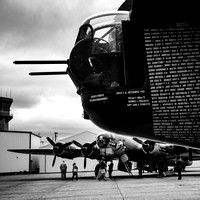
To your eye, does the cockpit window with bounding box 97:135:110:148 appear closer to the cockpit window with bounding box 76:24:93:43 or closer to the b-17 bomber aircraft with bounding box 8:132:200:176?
the b-17 bomber aircraft with bounding box 8:132:200:176

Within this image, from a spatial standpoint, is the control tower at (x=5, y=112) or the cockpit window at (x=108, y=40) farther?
the control tower at (x=5, y=112)

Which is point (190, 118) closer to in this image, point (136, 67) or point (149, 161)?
point (136, 67)

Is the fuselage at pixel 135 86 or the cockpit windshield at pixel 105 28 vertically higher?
the cockpit windshield at pixel 105 28

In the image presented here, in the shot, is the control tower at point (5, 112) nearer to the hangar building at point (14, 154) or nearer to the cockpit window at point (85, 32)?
the hangar building at point (14, 154)

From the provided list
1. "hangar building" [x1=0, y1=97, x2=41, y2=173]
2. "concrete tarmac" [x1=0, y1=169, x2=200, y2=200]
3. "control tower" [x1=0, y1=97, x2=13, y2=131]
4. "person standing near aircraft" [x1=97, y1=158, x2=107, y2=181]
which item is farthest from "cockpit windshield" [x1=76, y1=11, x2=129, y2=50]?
"control tower" [x1=0, y1=97, x2=13, y2=131]

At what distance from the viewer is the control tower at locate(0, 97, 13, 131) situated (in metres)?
61.2

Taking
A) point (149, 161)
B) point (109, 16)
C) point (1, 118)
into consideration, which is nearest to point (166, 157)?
point (149, 161)

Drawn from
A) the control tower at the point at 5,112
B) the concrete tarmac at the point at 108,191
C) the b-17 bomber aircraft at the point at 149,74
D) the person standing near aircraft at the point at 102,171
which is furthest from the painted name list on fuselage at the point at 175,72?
the control tower at the point at 5,112

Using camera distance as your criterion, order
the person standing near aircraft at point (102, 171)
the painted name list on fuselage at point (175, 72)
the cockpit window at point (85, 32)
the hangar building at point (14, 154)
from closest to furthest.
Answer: the painted name list on fuselage at point (175, 72)
the cockpit window at point (85, 32)
the person standing near aircraft at point (102, 171)
the hangar building at point (14, 154)

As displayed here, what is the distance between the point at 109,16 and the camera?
272 centimetres

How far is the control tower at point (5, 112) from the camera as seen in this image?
2409 inches

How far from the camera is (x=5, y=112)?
6238cm

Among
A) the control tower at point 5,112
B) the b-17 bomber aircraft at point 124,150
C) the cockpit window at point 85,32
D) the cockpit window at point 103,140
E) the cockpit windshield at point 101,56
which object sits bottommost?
the b-17 bomber aircraft at point 124,150

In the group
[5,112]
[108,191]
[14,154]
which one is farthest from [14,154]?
[108,191]
